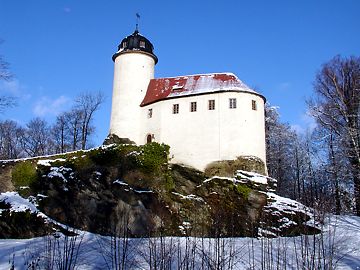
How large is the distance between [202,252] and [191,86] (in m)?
22.1

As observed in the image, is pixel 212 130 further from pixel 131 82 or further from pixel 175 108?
pixel 131 82

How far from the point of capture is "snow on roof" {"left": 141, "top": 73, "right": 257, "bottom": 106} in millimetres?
29703

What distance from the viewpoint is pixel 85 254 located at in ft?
40.0

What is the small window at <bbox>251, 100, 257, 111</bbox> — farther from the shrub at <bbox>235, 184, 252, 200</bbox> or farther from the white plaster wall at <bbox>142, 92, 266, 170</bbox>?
the shrub at <bbox>235, 184, 252, 200</bbox>

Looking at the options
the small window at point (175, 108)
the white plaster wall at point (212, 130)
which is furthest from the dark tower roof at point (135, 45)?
the small window at point (175, 108)

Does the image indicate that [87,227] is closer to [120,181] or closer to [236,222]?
[120,181]

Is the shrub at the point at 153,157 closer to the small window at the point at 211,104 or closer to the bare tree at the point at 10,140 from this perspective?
the small window at the point at 211,104

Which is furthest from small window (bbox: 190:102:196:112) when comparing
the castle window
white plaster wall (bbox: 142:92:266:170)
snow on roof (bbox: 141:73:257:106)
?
the castle window

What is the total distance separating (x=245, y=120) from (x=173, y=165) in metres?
5.45

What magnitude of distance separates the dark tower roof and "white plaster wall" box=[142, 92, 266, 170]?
551cm

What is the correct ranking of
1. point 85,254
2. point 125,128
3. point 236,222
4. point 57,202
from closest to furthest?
point 85,254 → point 236,222 → point 57,202 → point 125,128

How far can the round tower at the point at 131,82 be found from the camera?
103ft

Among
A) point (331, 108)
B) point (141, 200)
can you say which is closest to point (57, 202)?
point (141, 200)

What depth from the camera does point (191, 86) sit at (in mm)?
31078
